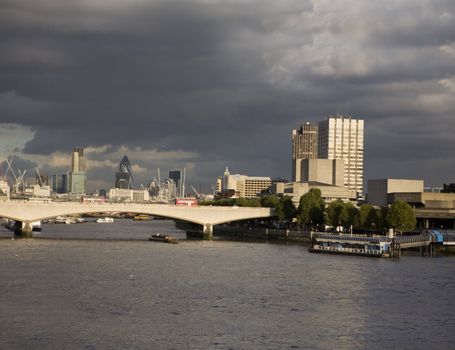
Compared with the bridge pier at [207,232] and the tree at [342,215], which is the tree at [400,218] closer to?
the tree at [342,215]

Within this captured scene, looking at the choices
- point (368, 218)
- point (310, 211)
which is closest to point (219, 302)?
point (368, 218)

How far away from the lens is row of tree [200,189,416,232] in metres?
102

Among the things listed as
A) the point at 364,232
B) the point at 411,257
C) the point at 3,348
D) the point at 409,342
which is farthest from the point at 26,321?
the point at 364,232

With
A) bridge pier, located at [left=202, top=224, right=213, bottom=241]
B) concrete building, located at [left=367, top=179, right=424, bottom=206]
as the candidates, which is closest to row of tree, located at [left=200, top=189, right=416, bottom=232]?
bridge pier, located at [left=202, top=224, right=213, bottom=241]

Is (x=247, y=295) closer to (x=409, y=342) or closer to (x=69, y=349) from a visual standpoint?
(x=409, y=342)

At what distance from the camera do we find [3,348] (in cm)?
3469

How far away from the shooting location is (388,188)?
160 m

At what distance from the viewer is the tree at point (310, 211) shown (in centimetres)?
12326

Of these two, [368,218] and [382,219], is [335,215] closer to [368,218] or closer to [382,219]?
[368,218]

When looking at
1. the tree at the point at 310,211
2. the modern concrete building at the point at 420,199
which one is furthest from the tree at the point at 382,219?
the modern concrete building at the point at 420,199

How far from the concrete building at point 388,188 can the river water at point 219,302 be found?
277ft

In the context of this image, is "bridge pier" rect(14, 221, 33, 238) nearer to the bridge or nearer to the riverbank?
the bridge

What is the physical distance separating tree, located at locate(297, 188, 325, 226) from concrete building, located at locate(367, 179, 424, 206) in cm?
3530

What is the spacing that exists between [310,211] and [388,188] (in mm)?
40647
